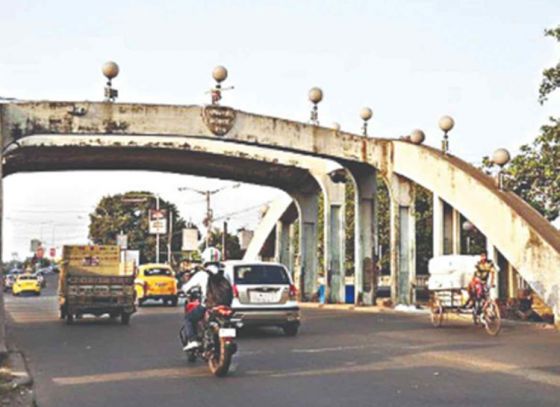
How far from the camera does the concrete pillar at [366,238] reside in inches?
1273

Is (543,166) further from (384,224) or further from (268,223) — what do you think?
(384,224)

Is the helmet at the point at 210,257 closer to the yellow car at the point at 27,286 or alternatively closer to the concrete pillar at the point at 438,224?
the concrete pillar at the point at 438,224

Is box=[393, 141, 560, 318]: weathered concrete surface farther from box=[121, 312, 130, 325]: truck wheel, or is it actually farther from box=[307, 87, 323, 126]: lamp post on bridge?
box=[121, 312, 130, 325]: truck wheel

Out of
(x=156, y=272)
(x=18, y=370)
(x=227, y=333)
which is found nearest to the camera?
(x=227, y=333)

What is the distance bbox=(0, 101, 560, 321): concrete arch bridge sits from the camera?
24.9 meters

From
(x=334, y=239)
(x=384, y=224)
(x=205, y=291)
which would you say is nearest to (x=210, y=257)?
(x=205, y=291)

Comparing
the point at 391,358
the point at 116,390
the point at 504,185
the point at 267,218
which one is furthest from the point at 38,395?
the point at 267,218

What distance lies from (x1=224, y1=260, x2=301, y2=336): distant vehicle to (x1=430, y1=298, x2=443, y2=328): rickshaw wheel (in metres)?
4.17

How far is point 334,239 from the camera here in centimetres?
3591

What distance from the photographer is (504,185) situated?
26.0 metres

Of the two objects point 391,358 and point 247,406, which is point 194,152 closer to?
point 391,358

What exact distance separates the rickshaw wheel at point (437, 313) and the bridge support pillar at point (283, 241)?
910 inches

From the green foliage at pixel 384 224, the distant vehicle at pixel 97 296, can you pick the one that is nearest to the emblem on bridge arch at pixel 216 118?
the distant vehicle at pixel 97 296

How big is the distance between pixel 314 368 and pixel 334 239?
74.7 ft
